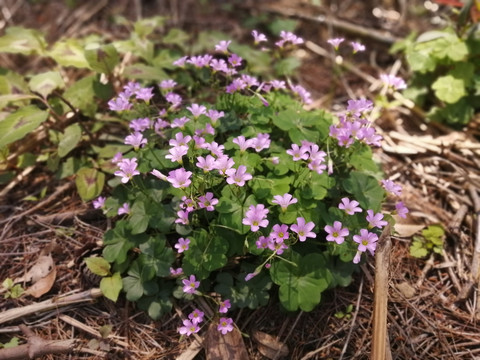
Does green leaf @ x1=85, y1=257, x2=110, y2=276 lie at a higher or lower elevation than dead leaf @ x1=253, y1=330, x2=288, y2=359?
higher

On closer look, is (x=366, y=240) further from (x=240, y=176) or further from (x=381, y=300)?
(x=240, y=176)

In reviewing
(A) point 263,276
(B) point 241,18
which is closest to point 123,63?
(B) point 241,18

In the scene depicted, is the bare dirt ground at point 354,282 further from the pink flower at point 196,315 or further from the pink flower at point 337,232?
the pink flower at point 337,232

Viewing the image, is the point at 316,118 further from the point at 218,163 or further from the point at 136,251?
the point at 136,251

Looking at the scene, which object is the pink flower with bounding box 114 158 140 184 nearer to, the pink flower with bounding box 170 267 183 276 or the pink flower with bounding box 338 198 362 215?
the pink flower with bounding box 170 267 183 276

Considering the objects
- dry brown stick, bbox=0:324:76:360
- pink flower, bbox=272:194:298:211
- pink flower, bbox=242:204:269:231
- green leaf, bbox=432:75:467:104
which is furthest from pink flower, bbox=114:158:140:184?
green leaf, bbox=432:75:467:104
